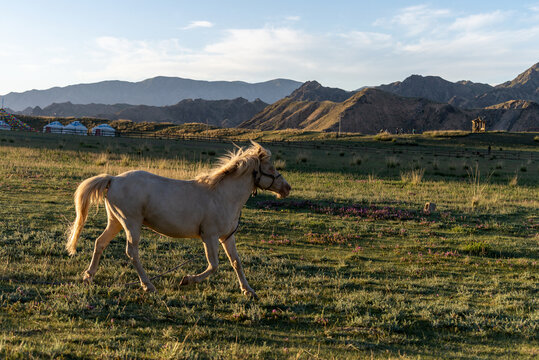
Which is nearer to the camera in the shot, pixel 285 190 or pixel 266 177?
pixel 266 177

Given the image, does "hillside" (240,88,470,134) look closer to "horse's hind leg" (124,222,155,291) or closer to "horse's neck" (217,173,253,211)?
"horse's neck" (217,173,253,211)

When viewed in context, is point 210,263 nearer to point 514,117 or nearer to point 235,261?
point 235,261

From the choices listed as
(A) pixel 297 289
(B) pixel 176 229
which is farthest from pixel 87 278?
(A) pixel 297 289

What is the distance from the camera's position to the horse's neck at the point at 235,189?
6887 mm

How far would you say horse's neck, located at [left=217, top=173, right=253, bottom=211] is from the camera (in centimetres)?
689

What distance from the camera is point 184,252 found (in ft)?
32.0

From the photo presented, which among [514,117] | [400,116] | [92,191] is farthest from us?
[514,117]

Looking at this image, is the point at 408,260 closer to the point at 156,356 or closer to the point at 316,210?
the point at 316,210

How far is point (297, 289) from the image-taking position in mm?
7492

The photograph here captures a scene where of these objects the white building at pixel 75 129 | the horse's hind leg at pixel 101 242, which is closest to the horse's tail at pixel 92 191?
the horse's hind leg at pixel 101 242

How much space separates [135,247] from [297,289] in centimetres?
295

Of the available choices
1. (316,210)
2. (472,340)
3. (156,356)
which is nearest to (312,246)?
(316,210)

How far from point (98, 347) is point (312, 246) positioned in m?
7.51

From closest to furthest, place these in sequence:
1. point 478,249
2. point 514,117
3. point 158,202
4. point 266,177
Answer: point 158,202 < point 266,177 < point 478,249 < point 514,117
